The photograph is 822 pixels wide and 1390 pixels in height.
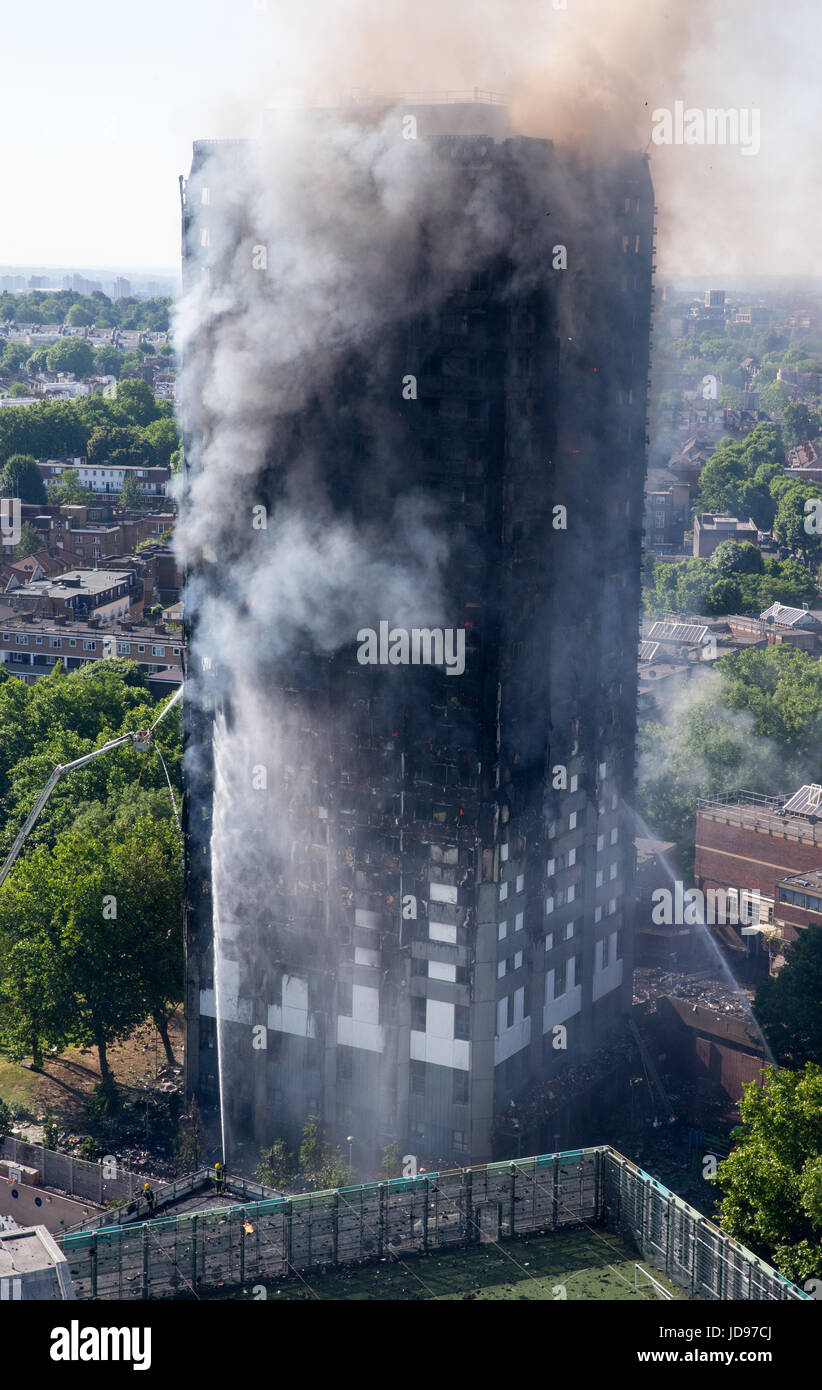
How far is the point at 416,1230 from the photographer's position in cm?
3198

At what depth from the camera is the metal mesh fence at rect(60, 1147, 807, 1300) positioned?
96.7 feet

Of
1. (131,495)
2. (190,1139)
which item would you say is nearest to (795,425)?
(131,495)

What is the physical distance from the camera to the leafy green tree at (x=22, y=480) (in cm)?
14588

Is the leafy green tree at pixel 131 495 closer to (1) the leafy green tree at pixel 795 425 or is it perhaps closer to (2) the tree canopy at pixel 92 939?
(1) the leafy green tree at pixel 795 425

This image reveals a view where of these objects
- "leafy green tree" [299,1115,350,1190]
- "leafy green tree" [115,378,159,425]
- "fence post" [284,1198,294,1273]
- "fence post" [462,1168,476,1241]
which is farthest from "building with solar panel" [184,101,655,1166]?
"leafy green tree" [115,378,159,425]

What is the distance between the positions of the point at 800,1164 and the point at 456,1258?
1095 centimetres

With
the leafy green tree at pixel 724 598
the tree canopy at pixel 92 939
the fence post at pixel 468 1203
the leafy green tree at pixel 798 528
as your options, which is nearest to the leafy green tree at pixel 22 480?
the leafy green tree at pixel 724 598

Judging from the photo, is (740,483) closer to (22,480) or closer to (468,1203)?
(22,480)

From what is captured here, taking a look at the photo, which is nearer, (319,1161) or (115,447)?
(319,1161)

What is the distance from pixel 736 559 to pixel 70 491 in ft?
192

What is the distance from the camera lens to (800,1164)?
38969 mm

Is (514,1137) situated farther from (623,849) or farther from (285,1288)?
(285,1288)

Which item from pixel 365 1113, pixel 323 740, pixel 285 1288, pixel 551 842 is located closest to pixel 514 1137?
pixel 365 1113
